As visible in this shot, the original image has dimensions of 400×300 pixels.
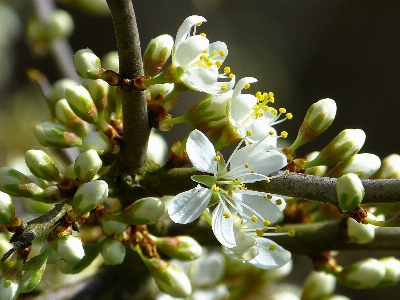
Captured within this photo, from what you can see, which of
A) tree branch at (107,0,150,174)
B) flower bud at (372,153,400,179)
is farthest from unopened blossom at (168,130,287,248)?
flower bud at (372,153,400,179)

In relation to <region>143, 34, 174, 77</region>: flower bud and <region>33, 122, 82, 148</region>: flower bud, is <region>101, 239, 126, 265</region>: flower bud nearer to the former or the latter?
<region>33, 122, 82, 148</region>: flower bud

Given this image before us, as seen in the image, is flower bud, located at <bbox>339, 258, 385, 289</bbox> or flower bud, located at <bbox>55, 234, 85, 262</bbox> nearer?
flower bud, located at <bbox>55, 234, 85, 262</bbox>

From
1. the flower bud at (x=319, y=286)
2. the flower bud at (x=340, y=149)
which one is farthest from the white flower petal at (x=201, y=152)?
the flower bud at (x=319, y=286)

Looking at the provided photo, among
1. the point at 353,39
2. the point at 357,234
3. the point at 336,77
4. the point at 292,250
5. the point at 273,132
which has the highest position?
the point at 353,39

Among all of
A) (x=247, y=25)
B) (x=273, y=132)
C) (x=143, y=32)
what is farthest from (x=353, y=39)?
(x=273, y=132)

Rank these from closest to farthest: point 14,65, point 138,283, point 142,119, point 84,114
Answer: point 142,119, point 84,114, point 138,283, point 14,65

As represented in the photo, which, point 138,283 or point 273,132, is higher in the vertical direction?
point 273,132

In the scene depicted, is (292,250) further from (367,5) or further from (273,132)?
(367,5)

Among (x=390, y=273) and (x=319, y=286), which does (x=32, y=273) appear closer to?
(x=390, y=273)
